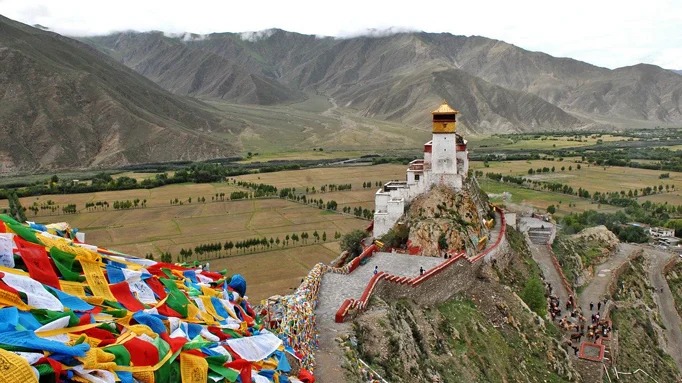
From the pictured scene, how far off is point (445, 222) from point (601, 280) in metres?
14.9

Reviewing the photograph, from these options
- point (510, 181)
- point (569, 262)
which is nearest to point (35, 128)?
point (510, 181)

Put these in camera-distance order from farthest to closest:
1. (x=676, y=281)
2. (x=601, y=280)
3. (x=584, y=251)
A: (x=676, y=281) → (x=584, y=251) → (x=601, y=280)

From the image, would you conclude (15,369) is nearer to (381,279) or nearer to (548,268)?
(381,279)

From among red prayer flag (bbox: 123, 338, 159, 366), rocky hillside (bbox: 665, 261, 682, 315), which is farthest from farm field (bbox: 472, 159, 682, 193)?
red prayer flag (bbox: 123, 338, 159, 366)

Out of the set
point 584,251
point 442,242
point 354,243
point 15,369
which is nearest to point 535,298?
point 442,242

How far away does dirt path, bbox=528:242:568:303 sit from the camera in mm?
28927

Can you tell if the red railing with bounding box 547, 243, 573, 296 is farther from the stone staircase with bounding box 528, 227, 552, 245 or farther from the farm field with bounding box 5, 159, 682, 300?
the farm field with bounding box 5, 159, 682, 300

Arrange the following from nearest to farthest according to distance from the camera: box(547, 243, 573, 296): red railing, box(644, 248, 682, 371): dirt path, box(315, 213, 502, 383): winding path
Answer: box(315, 213, 502, 383): winding path, box(547, 243, 573, 296): red railing, box(644, 248, 682, 371): dirt path

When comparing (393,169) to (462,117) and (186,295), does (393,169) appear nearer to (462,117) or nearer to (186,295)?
(186,295)

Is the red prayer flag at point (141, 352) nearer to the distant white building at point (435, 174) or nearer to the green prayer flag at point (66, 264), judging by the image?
the green prayer flag at point (66, 264)

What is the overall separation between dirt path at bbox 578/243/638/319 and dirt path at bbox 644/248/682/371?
6.69ft

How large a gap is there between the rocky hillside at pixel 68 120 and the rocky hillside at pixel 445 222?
86.1m

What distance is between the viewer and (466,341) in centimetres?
1850

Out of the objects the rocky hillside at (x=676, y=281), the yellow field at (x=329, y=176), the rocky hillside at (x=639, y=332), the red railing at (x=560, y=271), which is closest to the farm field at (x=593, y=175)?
the yellow field at (x=329, y=176)
